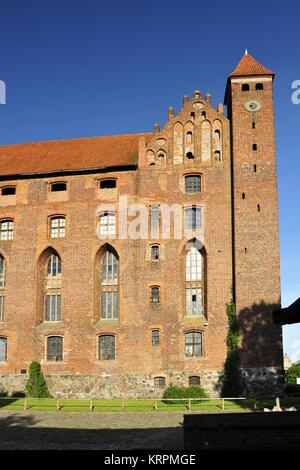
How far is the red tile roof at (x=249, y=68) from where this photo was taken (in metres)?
35.0

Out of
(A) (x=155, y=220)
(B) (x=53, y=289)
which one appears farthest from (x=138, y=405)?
(A) (x=155, y=220)

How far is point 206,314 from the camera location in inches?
1281

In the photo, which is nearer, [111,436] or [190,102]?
[111,436]

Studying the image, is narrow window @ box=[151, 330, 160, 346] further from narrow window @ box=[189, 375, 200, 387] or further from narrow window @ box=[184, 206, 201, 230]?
narrow window @ box=[184, 206, 201, 230]

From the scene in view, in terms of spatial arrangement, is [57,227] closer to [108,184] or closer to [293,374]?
[108,184]

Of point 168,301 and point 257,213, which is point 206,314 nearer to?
point 168,301

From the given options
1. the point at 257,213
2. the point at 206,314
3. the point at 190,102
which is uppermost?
the point at 190,102

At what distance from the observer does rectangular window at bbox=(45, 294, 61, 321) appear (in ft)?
115

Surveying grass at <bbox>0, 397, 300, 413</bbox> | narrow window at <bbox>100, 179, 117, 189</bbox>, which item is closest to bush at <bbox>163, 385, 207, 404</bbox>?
grass at <bbox>0, 397, 300, 413</bbox>

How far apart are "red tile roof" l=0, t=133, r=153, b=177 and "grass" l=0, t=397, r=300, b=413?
47.8ft

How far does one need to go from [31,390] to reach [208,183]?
16.3m

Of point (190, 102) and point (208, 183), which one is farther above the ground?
point (190, 102)
